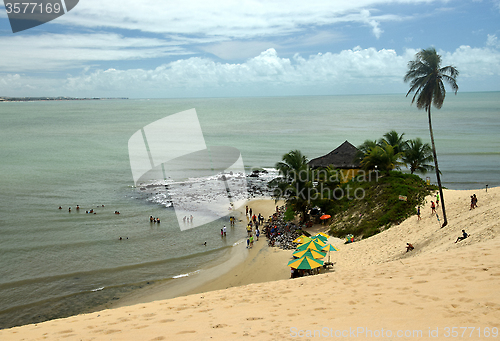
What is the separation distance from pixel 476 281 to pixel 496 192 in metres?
11.6

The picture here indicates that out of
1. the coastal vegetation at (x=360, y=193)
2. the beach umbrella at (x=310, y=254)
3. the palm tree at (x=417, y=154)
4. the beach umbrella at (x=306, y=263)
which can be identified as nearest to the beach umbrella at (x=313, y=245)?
the beach umbrella at (x=310, y=254)

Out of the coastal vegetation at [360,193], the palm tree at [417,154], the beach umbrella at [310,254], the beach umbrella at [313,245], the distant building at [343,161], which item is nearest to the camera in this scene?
the beach umbrella at [310,254]

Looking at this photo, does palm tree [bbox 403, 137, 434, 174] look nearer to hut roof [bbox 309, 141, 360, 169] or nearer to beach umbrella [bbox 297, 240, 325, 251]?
hut roof [bbox 309, 141, 360, 169]

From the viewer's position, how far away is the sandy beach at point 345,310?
5.66 meters

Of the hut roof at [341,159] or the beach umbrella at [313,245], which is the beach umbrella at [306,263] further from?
the hut roof at [341,159]

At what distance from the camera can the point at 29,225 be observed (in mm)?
25578

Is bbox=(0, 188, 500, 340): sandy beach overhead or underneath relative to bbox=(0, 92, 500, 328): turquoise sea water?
overhead

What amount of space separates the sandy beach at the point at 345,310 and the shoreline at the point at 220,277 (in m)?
6.87

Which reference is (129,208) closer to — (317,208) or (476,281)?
(317,208)

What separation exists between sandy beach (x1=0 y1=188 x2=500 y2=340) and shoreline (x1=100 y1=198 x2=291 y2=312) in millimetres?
6867

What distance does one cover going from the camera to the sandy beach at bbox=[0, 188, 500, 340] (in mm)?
5656

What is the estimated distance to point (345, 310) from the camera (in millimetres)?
6766

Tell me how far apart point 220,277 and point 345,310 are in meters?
11.8

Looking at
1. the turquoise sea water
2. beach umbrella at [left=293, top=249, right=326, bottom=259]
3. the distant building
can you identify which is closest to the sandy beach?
beach umbrella at [left=293, top=249, right=326, bottom=259]
